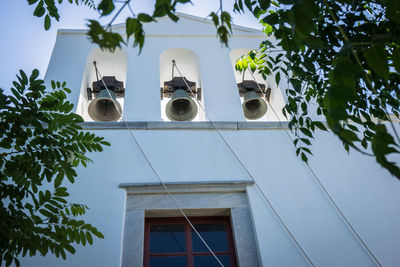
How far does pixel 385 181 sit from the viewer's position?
4.21 metres

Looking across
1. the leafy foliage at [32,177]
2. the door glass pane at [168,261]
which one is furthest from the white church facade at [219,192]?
the leafy foliage at [32,177]

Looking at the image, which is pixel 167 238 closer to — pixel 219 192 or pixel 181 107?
pixel 219 192

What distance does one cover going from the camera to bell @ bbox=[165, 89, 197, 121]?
4875 mm

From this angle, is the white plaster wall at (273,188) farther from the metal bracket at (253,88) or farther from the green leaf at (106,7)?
the green leaf at (106,7)

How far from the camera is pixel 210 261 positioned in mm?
3557

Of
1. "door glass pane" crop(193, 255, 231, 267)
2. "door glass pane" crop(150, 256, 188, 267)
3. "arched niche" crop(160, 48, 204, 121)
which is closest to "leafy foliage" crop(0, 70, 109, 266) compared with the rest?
"door glass pane" crop(150, 256, 188, 267)

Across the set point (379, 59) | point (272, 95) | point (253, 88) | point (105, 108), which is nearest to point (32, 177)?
point (379, 59)

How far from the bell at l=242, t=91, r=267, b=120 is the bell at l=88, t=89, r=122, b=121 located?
155 cm

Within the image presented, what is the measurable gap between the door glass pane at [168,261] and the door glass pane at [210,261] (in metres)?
0.11

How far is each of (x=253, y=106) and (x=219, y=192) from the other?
1621mm

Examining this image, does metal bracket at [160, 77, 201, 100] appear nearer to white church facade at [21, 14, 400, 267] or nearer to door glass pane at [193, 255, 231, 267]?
white church facade at [21, 14, 400, 267]

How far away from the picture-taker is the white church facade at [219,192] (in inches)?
139

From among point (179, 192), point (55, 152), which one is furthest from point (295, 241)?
point (55, 152)

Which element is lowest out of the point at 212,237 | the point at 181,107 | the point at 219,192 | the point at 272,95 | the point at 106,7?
the point at 106,7
